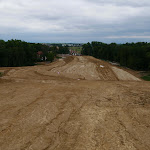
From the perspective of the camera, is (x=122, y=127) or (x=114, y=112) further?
(x=114, y=112)

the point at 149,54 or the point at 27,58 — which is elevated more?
the point at 149,54

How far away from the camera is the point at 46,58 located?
58.8 metres

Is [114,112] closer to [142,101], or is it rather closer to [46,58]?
[142,101]

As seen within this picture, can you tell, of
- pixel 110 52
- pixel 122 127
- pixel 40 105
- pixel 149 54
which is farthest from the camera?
pixel 110 52

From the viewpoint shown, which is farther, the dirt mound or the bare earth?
the dirt mound

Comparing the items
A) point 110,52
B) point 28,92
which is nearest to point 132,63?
point 110,52

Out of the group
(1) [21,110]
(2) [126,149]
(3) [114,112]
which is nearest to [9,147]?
(1) [21,110]

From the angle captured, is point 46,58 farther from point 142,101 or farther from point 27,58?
point 142,101

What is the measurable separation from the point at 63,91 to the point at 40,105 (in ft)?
10.5

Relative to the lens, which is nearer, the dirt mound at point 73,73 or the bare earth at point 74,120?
the bare earth at point 74,120

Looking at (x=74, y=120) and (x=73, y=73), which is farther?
(x=73, y=73)

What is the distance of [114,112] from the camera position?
8711mm

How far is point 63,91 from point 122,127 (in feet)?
20.2

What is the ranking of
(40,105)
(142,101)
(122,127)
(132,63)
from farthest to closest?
(132,63), (142,101), (40,105), (122,127)
